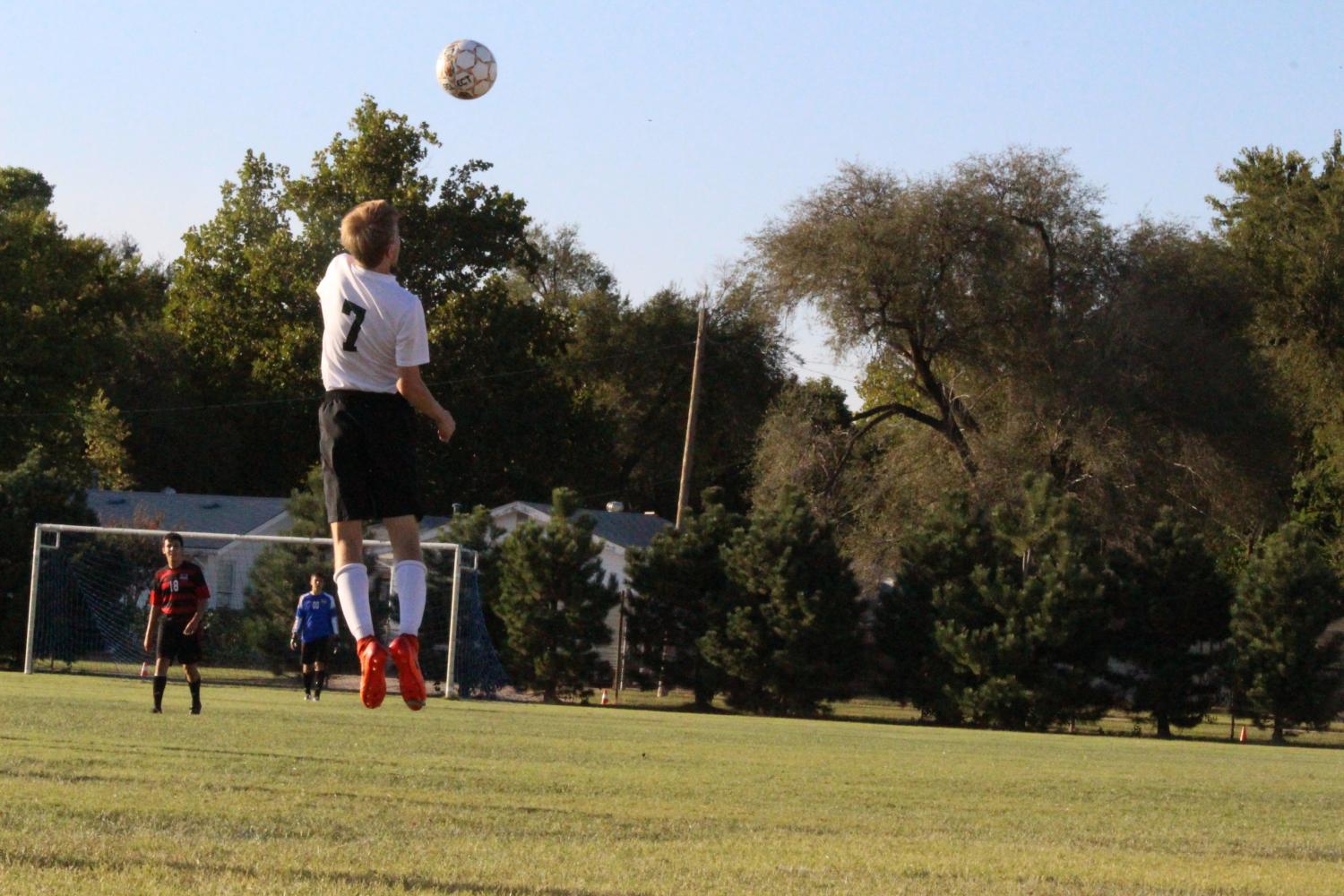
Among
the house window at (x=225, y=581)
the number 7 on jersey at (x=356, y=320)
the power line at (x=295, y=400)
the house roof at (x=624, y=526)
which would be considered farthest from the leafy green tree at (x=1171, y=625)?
the number 7 on jersey at (x=356, y=320)

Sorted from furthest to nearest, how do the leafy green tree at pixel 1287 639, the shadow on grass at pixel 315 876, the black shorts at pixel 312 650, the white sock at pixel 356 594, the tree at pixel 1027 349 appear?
the tree at pixel 1027 349, the leafy green tree at pixel 1287 639, the black shorts at pixel 312 650, the white sock at pixel 356 594, the shadow on grass at pixel 315 876

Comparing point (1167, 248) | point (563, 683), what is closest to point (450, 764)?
point (563, 683)

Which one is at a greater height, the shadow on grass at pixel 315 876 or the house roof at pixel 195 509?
the house roof at pixel 195 509

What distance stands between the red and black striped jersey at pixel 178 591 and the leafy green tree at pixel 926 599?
19472 mm

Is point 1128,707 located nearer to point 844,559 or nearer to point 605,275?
point 844,559

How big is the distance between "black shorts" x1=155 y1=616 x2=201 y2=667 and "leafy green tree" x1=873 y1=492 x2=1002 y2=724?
1938cm

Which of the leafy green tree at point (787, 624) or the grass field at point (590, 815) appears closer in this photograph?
the grass field at point (590, 815)

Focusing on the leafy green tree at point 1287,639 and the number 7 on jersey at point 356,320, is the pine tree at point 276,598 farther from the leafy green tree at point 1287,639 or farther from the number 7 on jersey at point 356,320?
the number 7 on jersey at point 356,320

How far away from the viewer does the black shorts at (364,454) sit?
7.06 m

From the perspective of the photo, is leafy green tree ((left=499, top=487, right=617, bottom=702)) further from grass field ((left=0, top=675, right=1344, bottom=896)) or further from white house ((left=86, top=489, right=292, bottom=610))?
grass field ((left=0, top=675, right=1344, bottom=896))

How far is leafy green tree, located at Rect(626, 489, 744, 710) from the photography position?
3650 centimetres

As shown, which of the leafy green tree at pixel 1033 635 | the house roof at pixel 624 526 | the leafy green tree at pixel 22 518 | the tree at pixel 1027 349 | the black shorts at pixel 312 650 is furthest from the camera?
the house roof at pixel 624 526

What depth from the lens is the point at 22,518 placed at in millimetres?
37531

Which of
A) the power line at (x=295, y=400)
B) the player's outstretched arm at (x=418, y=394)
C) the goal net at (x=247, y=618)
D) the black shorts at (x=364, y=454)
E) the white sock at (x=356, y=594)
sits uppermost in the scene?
the power line at (x=295, y=400)
